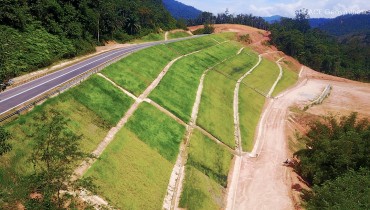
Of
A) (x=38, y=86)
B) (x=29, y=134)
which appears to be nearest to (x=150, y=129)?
(x=38, y=86)

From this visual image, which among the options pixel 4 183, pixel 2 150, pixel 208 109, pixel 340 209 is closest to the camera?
pixel 2 150

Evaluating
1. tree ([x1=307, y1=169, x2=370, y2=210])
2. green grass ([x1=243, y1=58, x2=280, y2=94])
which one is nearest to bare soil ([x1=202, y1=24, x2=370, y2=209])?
green grass ([x1=243, y1=58, x2=280, y2=94])

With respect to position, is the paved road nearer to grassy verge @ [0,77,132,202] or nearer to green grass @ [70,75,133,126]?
grassy verge @ [0,77,132,202]

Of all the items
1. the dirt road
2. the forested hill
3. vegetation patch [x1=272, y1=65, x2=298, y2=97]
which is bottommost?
the dirt road

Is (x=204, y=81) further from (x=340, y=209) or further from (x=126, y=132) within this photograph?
(x=340, y=209)

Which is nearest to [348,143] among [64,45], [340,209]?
[340,209]

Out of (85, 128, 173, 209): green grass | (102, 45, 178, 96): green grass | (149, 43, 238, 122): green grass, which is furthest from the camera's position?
(149, 43, 238, 122): green grass
